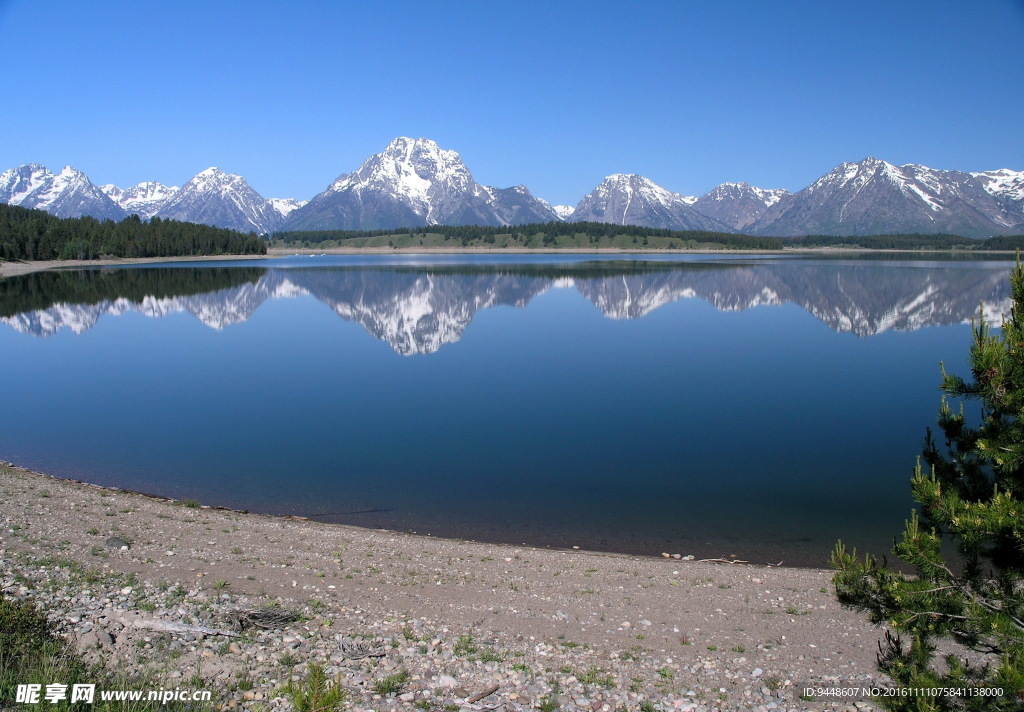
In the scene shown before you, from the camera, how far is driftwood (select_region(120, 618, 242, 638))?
7517 mm

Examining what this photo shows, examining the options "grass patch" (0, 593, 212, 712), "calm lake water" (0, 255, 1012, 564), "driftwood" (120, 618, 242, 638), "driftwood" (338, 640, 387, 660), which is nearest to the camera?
"grass patch" (0, 593, 212, 712)

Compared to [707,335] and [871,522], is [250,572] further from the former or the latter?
[707,335]

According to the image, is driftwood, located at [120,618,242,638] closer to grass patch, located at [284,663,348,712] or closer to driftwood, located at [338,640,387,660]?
driftwood, located at [338,640,387,660]

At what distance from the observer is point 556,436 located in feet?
63.0

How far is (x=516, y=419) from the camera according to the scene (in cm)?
2103

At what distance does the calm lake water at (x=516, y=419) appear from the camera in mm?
14281

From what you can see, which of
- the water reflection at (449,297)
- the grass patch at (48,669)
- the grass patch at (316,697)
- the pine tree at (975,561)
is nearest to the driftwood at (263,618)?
the grass patch at (48,669)

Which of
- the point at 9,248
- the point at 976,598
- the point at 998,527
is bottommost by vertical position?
the point at 976,598

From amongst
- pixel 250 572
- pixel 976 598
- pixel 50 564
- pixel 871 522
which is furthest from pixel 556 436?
pixel 976 598

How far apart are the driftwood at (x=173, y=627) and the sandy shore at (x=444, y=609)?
44 millimetres

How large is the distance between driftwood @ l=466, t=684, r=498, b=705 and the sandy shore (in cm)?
9

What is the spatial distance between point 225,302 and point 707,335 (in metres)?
44.6

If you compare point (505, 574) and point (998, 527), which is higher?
point (998, 527)

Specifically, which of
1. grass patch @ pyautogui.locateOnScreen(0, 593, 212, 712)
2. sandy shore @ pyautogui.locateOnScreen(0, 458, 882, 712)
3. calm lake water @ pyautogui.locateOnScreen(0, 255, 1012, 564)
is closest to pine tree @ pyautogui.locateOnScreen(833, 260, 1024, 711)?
sandy shore @ pyautogui.locateOnScreen(0, 458, 882, 712)
